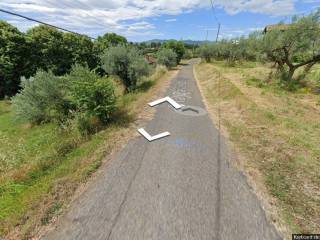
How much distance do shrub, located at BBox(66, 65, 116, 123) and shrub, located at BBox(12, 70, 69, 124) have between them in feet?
9.99

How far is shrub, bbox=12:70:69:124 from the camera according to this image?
10148mm

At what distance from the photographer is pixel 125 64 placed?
14375mm

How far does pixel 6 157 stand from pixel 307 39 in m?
17.4

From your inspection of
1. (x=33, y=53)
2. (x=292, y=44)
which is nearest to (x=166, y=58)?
(x=33, y=53)

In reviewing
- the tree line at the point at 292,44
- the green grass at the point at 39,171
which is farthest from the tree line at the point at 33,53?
the green grass at the point at 39,171

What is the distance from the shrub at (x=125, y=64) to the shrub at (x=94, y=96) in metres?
6.53

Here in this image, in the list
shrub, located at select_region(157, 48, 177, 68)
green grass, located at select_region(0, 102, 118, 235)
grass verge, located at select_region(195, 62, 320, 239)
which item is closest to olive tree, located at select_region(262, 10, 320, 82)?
grass verge, located at select_region(195, 62, 320, 239)

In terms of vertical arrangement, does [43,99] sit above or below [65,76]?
below

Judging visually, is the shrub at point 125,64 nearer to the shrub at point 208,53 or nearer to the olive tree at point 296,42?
the olive tree at point 296,42

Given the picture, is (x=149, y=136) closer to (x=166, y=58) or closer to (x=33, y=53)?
(x=33, y=53)

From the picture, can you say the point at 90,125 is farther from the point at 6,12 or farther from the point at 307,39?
the point at 307,39

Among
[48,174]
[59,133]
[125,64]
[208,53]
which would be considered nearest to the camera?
[48,174]

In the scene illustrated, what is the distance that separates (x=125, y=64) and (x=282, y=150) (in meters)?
11.1

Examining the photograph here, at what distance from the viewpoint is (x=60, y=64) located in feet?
95.3
